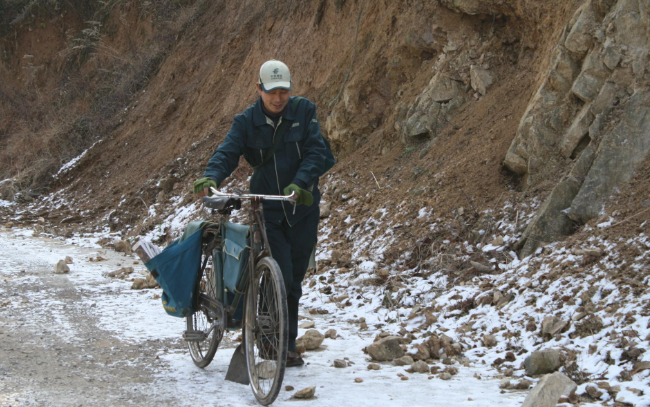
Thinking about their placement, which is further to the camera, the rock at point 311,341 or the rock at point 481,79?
the rock at point 481,79

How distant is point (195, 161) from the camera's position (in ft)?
51.4

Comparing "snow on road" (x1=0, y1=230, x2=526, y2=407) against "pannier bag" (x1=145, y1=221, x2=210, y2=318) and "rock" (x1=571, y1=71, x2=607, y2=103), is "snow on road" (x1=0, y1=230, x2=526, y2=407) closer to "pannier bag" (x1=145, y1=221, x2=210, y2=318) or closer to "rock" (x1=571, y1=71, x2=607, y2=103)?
"pannier bag" (x1=145, y1=221, x2=210, y2=318)

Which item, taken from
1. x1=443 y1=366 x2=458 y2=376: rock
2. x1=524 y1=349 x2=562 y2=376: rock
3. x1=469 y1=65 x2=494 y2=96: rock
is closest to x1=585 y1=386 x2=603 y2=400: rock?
x1=524 y1=349 x2=562 y2=376: rock

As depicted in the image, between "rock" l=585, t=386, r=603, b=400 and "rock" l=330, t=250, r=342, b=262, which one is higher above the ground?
"rock" l=330, t=250, r=342, b=262

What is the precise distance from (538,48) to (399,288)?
178 inches

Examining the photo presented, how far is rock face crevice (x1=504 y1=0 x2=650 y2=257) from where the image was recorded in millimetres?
6234

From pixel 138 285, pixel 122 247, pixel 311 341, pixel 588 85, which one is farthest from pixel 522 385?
pixel 122 247

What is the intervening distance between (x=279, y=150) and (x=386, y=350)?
5.24ft

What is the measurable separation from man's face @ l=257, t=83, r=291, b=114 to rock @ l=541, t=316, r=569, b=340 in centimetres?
236

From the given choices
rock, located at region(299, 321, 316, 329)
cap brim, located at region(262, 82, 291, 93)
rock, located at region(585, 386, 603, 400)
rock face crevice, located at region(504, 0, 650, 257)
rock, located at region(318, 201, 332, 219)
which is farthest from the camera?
rock, located at region(318, 201, 332, 219)

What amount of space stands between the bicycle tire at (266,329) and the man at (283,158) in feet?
1.52

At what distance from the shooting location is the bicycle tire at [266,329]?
12.4ft

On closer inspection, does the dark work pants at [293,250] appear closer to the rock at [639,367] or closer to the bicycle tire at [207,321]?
the bicycle tire at [207,321]

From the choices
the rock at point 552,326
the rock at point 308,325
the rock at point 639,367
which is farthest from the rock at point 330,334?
the rock at point 639,367
